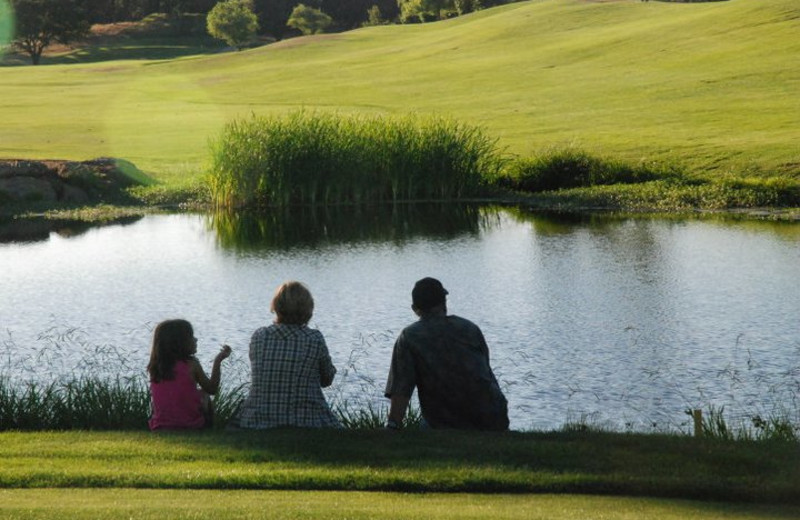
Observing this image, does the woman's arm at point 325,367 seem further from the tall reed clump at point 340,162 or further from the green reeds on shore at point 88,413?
the tall reed clump at point 340,162

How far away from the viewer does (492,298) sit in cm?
2086

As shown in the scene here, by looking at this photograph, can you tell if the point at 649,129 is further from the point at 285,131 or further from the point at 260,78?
the point at 260,78

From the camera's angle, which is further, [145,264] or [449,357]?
[145,264]

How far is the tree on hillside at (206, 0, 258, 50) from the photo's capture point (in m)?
119

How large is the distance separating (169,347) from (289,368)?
0.88 m

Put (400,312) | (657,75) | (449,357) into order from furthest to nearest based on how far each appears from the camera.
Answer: (657,75) → (400,312) → (449,357)

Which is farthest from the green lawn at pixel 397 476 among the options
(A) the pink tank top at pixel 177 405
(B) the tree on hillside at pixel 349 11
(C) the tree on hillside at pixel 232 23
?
(B) the tree on hillside at pixel 349 11

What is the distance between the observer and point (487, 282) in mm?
22641

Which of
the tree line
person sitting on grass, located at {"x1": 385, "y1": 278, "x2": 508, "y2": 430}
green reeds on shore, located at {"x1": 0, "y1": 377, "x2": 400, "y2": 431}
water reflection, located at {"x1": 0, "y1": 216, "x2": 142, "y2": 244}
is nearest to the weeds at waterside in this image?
water reflection, located at {"x1": 0, "y1": 216, "x2": 142, "y2": 244}

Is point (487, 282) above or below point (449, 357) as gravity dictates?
below

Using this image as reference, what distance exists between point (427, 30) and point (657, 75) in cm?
4026

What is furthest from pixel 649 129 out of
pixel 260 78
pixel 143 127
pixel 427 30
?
pixel 427 30

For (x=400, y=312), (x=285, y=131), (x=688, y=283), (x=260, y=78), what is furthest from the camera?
(x=260, y=78)

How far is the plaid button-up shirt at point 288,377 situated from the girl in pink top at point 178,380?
→ 0.97 ft
